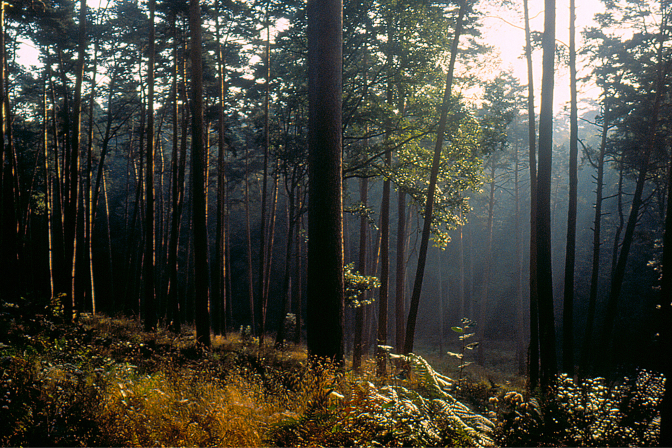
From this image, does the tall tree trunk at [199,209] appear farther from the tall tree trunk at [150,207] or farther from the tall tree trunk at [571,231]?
the tall tree trunk at [571,231]

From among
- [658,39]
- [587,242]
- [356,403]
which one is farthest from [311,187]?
[587,242]

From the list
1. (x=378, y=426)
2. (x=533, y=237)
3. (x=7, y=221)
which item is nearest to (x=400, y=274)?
(x=533, y=237)

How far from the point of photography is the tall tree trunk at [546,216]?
8117 millimetres

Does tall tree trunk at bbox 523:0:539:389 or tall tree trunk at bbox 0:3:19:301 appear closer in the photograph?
tall tree trunk at bbox 523:0:539:389

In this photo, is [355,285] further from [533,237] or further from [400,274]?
[533,237]

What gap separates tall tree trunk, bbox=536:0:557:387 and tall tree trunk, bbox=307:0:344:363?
476 cm

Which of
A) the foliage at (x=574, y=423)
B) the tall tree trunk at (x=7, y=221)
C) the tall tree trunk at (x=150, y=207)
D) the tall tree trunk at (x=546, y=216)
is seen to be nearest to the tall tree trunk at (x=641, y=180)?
the tall tree trunk at (x=546, y=216)

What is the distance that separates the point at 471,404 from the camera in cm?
747

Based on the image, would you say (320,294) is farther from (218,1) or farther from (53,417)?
(218,1)

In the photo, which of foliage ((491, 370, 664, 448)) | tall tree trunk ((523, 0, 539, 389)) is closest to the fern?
foliage ((491, 370, 664, 448))

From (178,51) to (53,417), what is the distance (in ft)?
51.6

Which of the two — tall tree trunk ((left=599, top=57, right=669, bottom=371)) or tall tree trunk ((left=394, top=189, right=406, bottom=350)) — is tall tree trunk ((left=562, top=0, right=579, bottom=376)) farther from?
tall tree trunk ((left=394, top=189, right=406, bottom=350))

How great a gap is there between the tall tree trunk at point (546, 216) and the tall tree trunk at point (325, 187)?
4759 mm

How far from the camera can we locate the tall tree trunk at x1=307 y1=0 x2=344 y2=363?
211 inches
